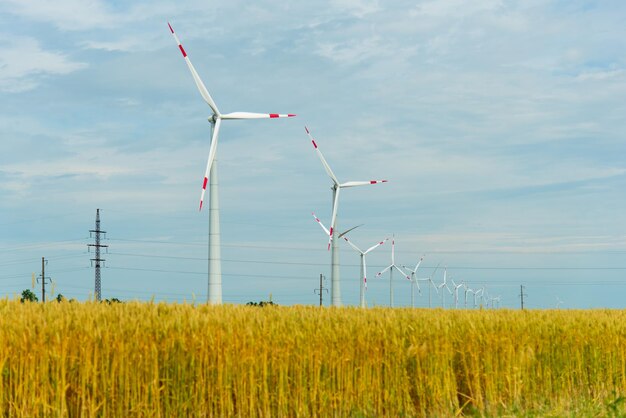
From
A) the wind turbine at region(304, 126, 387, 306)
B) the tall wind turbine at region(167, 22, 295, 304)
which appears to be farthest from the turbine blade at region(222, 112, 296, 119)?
the wind turbine at region(304, 126, 387, 306)

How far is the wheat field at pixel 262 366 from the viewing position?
10945mm

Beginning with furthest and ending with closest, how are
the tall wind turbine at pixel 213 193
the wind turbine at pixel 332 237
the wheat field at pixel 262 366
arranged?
the wind turbine at pixel 332 237, the tall wind turbine at pixel 213 193, the wheat field at pixel 262 366

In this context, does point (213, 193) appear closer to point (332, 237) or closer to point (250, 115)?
point (250, 115)

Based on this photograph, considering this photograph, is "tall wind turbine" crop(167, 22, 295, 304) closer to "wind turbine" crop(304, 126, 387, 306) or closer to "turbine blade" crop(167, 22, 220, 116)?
"turbine blade" crop(167, 22, 220, 116)

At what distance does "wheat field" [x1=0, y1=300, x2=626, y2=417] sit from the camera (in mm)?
10945

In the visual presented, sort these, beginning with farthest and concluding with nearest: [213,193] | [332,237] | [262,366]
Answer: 1. [332,237]
2. [213,193]
3. [262,366]

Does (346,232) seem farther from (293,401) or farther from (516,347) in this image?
(293,401)

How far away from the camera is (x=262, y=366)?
11773 millimetres

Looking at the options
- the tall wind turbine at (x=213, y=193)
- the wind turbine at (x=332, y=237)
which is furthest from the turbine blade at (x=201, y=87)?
the wind turbine at (x=332, y=237)

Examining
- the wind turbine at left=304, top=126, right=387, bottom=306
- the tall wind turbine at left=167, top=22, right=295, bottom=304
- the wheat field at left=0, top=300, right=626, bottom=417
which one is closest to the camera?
the wheat field at left=0, top=300, right=626, bottom=417

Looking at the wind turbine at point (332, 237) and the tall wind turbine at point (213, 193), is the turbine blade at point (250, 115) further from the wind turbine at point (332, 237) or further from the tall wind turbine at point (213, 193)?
the wind turbine at point (332, 237)

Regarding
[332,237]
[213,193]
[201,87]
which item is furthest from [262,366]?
[332,237]

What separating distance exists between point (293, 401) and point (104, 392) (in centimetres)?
307

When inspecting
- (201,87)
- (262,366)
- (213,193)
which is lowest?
(262,366)
